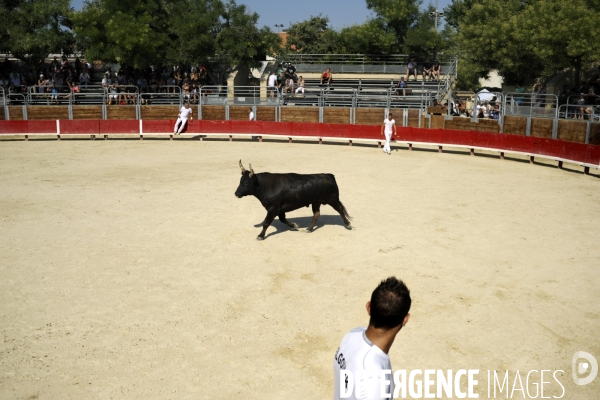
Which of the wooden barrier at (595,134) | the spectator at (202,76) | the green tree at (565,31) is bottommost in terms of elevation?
the wooden barrier at (595,134)

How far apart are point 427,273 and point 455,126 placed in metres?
19.8

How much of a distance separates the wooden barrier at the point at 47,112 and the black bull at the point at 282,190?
22.4 m

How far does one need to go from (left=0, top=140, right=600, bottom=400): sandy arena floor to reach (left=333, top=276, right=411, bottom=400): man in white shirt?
323 cm

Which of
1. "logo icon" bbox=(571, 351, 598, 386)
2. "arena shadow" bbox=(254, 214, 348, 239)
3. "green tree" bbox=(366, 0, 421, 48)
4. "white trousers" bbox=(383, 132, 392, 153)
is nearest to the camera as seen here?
"logo icon" bbox=(571, 351, 598, 386)

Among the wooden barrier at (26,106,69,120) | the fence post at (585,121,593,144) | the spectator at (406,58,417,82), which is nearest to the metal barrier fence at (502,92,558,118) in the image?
the fence post at (585,121,593,144)

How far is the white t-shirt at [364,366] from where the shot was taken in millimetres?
3205

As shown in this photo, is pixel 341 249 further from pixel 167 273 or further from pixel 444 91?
pixel 444 91

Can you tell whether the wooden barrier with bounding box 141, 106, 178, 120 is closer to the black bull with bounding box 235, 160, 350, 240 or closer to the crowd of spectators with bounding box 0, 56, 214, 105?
the crowd of spectators with bounding box 0, 56, 214, 105

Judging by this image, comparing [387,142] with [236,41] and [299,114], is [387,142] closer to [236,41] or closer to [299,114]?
[299,114]

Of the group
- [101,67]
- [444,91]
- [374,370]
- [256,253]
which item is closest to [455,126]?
[444,91]

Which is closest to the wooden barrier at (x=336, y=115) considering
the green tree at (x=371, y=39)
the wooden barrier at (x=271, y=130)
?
the wooden barrier at (x=271, y=130)

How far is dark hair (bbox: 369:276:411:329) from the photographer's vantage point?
3340 millimetres

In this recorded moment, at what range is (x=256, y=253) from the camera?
438 inches

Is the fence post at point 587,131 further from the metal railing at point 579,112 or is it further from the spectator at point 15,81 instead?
the spectator at point 15,81
